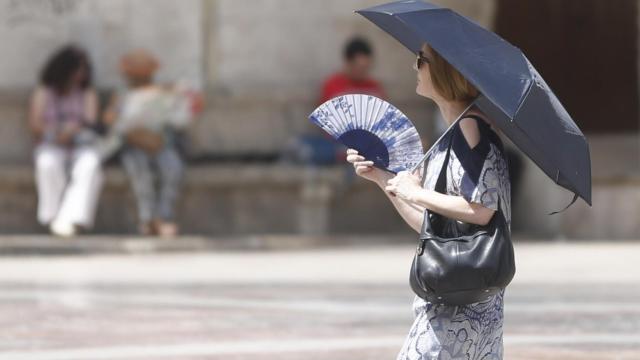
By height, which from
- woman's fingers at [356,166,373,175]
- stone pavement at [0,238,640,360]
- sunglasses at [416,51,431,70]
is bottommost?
stone pavement at [0,238,640,360]

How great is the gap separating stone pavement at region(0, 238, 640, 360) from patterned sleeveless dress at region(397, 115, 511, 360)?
9.79ft

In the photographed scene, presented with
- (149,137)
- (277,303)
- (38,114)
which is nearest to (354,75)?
(149,137)

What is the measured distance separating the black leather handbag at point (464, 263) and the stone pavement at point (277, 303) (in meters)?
3.07

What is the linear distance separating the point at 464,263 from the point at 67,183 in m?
10.8

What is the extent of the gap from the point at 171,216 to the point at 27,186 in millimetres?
1402

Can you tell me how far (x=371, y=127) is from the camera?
5336mm

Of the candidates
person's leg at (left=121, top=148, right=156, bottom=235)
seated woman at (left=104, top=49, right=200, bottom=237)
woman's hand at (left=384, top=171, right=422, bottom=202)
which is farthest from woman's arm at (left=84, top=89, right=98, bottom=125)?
woman's hand at (left=384, top=171, right=422, bottom=202)

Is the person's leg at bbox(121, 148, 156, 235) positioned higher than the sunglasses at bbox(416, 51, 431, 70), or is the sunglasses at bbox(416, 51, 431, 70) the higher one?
the sunglasses at bbox(416, 51, 431, 70)

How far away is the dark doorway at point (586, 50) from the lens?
18.9 meters

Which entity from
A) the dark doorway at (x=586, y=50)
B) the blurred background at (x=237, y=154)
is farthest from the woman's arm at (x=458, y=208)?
the dark doorway at (x=586, y=50)

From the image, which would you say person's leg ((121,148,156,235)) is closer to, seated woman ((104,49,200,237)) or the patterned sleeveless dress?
seated woman ((104,49,200,237))

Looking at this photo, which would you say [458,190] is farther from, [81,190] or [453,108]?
[81,190]

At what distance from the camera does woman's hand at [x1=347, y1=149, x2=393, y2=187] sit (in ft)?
17.4

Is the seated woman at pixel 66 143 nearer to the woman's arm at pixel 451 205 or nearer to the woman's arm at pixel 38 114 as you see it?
the woman's arm at pixel 38 114
